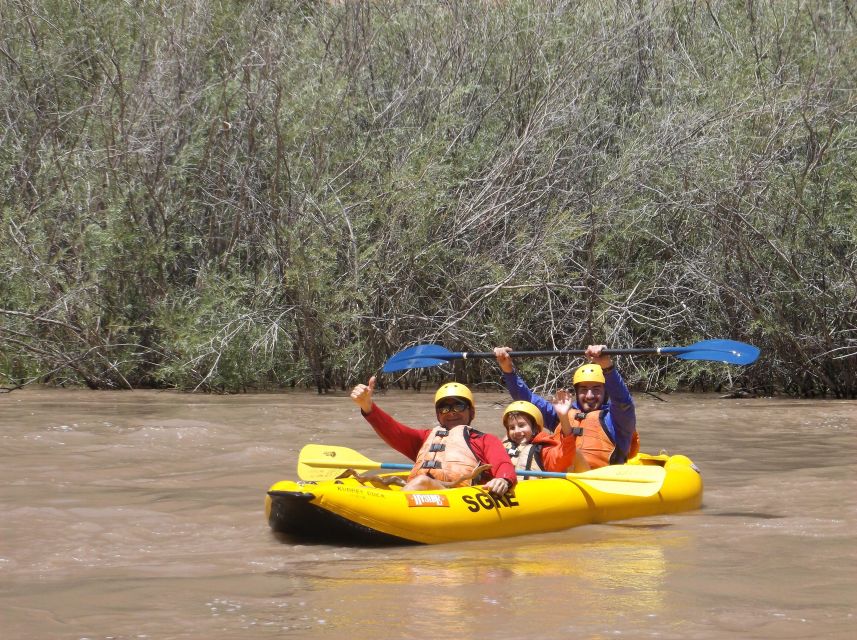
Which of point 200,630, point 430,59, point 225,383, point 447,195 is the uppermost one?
point 430,59

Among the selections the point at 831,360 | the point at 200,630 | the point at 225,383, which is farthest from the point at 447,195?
the point at 200,630

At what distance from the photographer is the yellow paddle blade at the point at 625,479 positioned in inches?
259

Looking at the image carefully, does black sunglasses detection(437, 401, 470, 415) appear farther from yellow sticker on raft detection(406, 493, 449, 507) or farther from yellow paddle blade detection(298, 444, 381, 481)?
yellow sticker on raft detection(406, 493, 449, 507)

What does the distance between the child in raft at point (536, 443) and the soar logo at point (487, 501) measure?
29.4 inches

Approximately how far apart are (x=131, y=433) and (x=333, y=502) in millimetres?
3902

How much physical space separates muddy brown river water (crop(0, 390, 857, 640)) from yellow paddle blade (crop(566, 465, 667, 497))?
0.64 feet

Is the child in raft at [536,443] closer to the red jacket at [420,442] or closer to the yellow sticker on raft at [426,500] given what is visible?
the red jacket at [420,442]

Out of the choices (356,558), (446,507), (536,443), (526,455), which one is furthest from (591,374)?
(356,558)

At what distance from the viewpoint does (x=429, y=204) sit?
1178cm

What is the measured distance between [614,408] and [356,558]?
202 centimetres

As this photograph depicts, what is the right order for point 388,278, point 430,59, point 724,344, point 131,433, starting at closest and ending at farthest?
point 724,344 → point 131,433 → point 388,278 → point 430,59

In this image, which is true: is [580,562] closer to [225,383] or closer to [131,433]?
[131,433]

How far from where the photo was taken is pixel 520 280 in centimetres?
1180

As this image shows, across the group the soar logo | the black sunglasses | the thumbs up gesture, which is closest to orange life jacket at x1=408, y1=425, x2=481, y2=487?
the black sunglasses
